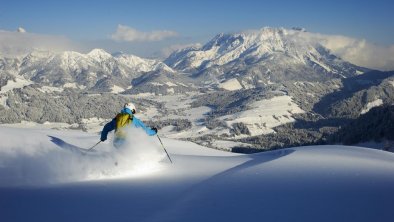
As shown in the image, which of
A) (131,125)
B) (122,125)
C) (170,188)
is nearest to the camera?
(170,188)

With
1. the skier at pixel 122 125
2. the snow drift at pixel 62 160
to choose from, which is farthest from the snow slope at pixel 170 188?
the skier at pixel 122 125

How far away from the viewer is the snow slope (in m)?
9.21

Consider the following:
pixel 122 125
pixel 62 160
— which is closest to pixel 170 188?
pixel 62 160

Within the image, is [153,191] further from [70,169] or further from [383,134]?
[383,134]

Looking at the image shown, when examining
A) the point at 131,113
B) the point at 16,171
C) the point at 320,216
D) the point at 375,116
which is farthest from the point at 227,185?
the point at 375,116

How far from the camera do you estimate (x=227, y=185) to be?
12141 mm

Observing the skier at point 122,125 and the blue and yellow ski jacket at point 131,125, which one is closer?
the skier at point 122,125

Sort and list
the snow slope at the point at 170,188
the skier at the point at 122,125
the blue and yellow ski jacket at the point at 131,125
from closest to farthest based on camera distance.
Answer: the snow slope at the point at 170,188
the skier at the point at 122,125
the blue and yellow ski jacket at the point at 131,125

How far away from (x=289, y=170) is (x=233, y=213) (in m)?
5.07

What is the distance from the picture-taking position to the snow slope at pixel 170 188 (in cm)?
921

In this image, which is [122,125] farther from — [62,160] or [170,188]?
[170,188]

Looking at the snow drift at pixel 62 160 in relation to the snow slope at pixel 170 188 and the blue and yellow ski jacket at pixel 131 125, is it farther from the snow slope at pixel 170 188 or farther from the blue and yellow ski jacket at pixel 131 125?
the blue and yellow ski jacket at pixel 131 125

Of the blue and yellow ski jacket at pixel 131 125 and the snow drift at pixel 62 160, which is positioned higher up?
the blue and yellow ski jacket at pixel 131 125

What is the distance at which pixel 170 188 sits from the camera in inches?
490
